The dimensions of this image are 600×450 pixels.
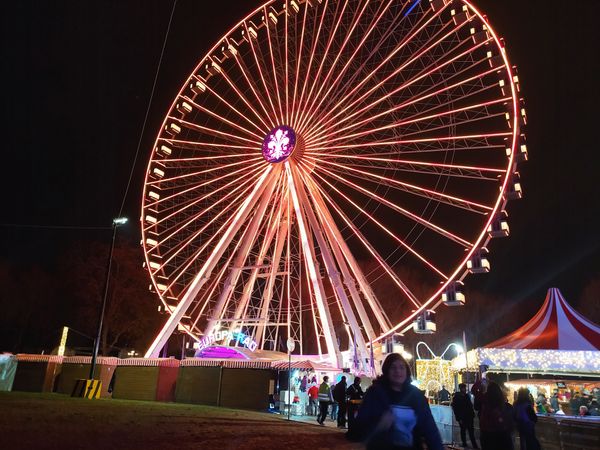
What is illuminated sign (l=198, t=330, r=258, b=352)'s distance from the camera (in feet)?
78.1

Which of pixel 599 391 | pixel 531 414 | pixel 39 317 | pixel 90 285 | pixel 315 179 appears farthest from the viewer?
pixel 39 317

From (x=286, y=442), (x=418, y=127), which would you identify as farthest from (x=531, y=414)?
(x=418, y=127)

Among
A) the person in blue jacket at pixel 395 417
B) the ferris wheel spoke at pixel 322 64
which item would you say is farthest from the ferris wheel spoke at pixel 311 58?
the person in blue jacket at pixel 395 417

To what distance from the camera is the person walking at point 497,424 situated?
6.09 meters

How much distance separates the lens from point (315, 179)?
77.1 feet

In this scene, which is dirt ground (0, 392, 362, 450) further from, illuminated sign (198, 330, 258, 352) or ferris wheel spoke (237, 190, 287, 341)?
ferris wheel spoke (237, 190, 287, 341)

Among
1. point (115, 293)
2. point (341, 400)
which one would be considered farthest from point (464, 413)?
point (115, 293)

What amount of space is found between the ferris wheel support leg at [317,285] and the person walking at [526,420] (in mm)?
13894

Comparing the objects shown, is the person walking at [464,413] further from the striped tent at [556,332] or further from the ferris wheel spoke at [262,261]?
the ferris wheel spoke at [262,261]

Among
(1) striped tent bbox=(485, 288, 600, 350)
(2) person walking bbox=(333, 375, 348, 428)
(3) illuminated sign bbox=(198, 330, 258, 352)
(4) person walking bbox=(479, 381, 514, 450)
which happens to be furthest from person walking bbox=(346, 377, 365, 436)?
(3) illuminated sign bbox=(198, 330, 258, 352)

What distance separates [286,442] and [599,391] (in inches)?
708

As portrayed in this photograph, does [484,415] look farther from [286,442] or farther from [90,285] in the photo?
[90,285]

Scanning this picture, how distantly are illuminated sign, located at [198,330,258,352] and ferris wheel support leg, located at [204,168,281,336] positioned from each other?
30cm

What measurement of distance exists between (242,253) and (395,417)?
20.9m
